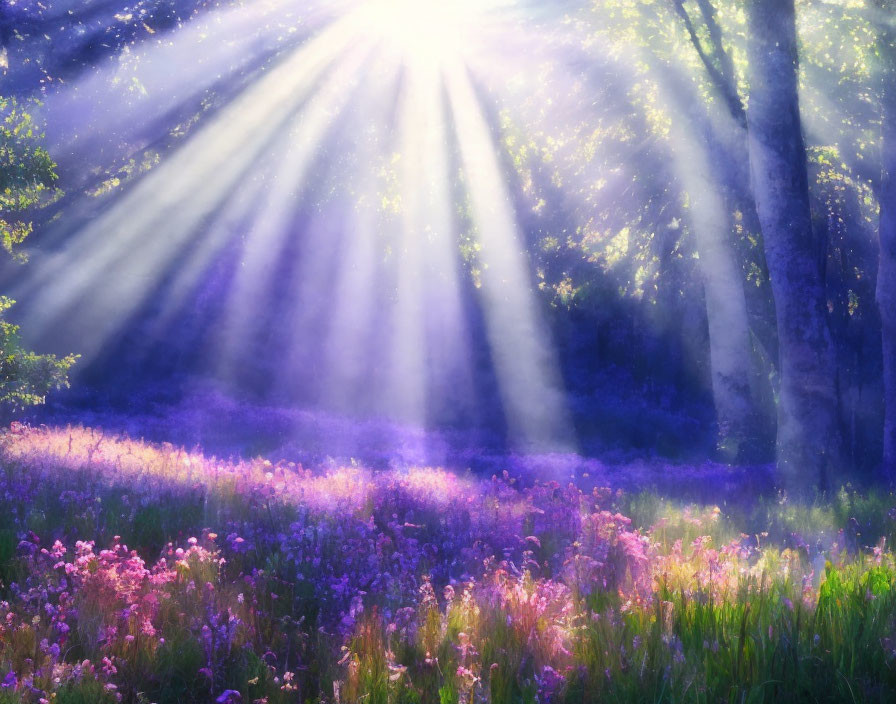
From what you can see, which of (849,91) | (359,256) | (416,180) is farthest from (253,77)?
(849,91)

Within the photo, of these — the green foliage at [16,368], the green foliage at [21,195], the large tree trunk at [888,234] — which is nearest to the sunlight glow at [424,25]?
the large tree trunk at [888,234]

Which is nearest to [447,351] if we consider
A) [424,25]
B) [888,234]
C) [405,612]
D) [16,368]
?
[424,25]

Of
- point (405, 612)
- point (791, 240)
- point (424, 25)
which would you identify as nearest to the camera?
point (405, 612)

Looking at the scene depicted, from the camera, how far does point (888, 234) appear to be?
14.1 m

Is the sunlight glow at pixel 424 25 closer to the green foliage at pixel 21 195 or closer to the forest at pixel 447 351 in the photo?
the forest at pixel 447 351

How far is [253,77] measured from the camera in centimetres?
2061

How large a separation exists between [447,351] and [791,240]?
17.9 m

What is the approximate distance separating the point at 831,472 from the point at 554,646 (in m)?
7.98

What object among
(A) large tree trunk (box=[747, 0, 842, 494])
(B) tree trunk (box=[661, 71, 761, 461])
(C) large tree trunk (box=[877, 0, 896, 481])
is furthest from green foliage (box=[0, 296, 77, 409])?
(C) large tree trunk (box=[877, 0, 896, 481])

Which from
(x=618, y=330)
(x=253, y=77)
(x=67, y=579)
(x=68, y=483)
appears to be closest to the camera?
(x=67, y=579)

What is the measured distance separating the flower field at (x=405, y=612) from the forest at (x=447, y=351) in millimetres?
25

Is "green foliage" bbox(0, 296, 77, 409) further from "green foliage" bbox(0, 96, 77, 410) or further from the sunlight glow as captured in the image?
the sunlight glow

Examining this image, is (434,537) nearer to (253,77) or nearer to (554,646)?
(554,646)

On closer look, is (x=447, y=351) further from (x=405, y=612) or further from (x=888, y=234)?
(x=405, y=612)
